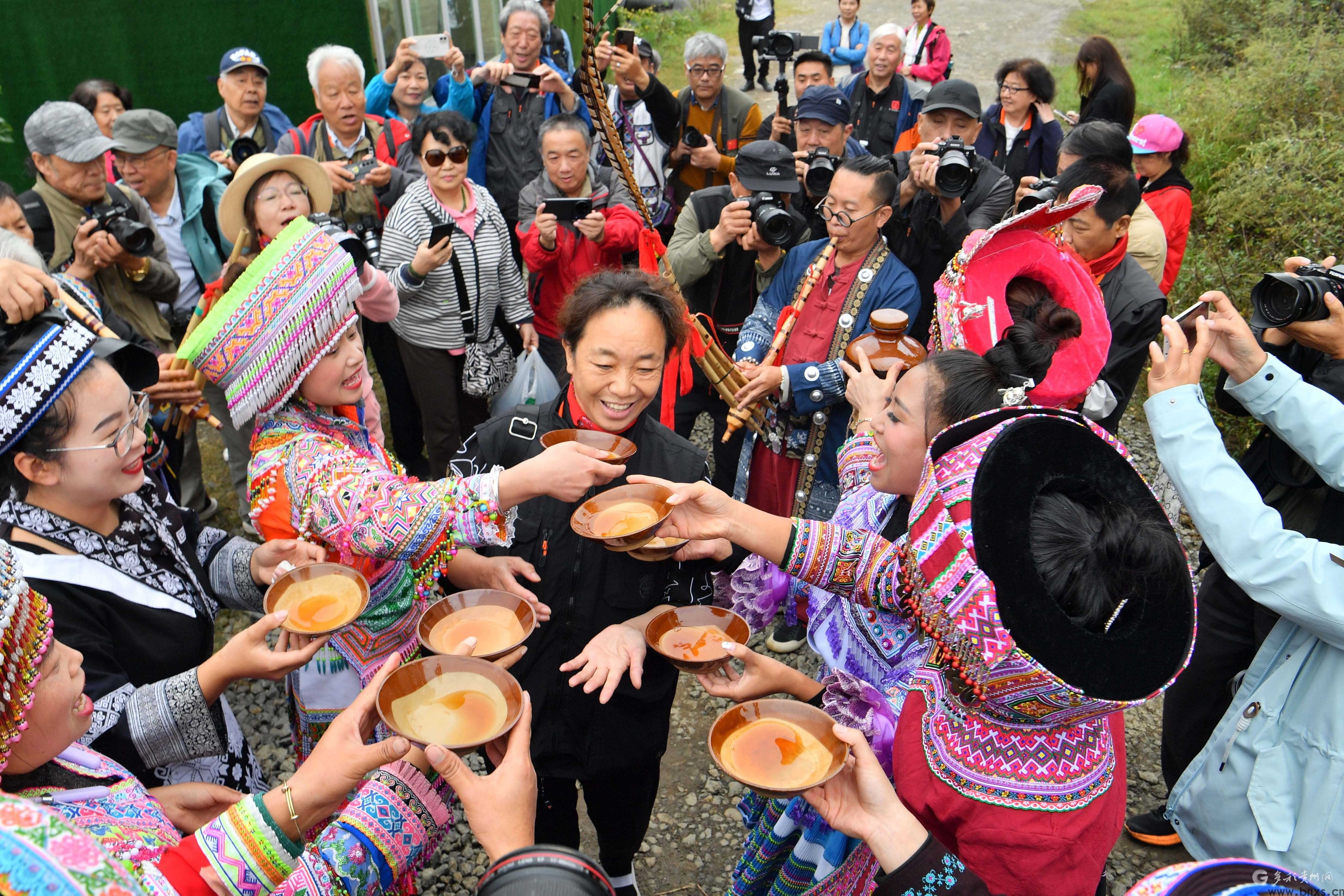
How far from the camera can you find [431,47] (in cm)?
607

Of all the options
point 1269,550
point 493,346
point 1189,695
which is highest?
Answer: point 1269,550

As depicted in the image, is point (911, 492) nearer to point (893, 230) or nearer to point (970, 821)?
point (970, 821)

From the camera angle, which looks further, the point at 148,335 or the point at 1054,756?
the point at 148,335

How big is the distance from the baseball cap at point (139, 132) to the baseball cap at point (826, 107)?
11.7ft

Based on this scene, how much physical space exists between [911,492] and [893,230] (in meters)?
2.78

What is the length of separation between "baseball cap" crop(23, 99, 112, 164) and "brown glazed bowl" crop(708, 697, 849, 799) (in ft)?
13.4

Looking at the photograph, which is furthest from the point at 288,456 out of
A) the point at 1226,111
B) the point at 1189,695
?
the point at 1226,111

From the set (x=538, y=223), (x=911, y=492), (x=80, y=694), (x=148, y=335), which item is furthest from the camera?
(x=538, y=223)

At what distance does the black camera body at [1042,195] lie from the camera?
12.4 feet

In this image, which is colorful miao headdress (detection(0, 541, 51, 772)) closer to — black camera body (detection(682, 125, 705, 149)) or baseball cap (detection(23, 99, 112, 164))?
baseball cap (detection(23, 99, 112, 164))

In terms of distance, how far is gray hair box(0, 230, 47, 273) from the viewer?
3207 mm

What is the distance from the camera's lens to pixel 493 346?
485 cm

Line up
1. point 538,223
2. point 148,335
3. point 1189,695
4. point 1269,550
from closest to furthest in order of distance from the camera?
point 1269,550, point 1189,695, point 148,335, point 538,223

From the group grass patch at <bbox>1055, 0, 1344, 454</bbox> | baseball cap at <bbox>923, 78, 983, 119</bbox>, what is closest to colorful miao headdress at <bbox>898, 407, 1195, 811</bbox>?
baseball cap at <bbox>923, 78, 983, 119</bbox>
